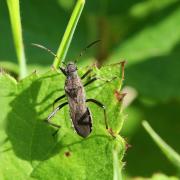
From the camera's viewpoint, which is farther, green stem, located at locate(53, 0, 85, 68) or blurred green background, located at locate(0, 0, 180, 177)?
blurred green background, located at locate(0, 0, 180, 177)

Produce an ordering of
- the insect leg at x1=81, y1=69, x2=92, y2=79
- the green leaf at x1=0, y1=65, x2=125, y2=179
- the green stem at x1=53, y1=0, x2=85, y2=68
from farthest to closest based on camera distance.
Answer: the green stem at x1=53, y1=0, x2=85, y2=68 < the insect leg at x1=81, y1=69, x2=92, y2=79 < the green leaf at x1=0, y1=65, x2=125, y2=179

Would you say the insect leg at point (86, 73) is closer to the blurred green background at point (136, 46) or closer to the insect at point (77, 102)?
the insect at point (77, 102)

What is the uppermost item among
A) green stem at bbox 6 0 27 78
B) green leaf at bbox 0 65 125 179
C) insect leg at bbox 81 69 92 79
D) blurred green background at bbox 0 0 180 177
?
blurred green background at bbox 0 0 180 177

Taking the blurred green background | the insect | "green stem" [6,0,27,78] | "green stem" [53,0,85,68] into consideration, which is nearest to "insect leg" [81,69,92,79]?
the insect

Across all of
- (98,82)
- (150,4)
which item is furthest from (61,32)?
(98,82)

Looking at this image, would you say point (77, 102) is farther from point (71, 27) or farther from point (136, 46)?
point (136, 46)

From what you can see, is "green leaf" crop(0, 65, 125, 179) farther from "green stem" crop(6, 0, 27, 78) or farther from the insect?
"green stem" crop(6, 0, 27, 78)
